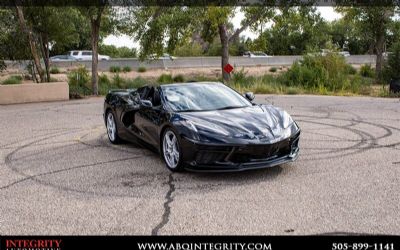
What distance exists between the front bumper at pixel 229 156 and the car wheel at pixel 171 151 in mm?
182

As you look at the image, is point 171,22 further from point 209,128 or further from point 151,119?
point 209,128

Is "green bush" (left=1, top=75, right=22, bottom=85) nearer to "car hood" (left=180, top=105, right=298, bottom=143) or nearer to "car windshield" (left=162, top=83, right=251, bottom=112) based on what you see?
"car windshield" (left=162, top=83, right=251, bottom=112)

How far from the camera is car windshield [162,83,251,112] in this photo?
715 cm

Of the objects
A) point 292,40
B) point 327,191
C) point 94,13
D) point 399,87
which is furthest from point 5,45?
point 292,40

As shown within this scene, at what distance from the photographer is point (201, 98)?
7.41m

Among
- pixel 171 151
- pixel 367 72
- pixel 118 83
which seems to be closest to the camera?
pixel 171 151

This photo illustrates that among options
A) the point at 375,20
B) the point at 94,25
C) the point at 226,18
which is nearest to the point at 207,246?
the point at 94,25

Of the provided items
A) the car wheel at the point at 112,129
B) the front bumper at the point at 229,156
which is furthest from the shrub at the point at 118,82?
the front bumper at the point at 229,156

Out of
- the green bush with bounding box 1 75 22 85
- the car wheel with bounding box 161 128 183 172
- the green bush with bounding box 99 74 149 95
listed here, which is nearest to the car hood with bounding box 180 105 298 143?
the car wheel with bounding box 161 128 183 172

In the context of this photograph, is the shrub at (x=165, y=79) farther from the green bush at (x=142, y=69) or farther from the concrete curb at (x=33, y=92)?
the concrete curb at (x=33, y=92)

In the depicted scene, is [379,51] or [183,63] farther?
[183,63]

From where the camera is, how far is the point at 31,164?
7.42m

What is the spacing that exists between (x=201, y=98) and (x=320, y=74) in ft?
61.4

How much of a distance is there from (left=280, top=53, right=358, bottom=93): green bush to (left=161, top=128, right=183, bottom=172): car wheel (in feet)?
57.2
